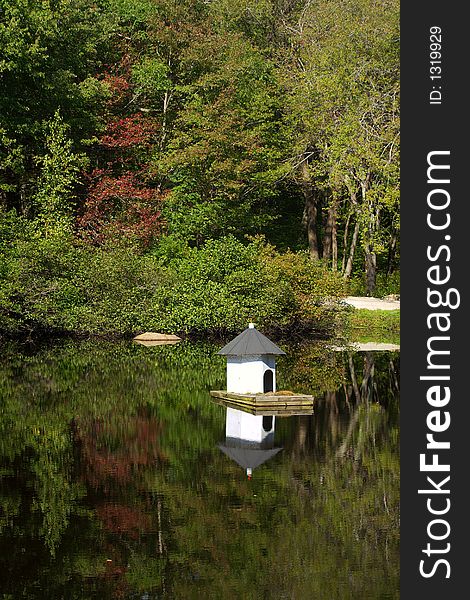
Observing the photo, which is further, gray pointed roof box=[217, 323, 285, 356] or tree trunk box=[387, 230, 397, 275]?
tree trunk box=[387, 230, 397, 275]

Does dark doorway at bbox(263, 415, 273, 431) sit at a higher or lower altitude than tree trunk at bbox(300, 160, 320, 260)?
lower

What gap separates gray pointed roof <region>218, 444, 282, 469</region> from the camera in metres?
11.1

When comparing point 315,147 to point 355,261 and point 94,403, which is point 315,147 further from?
point 94,403

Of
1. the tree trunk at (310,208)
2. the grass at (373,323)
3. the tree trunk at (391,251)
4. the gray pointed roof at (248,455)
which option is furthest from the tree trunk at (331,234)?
the gray pointed roof at (248,455)

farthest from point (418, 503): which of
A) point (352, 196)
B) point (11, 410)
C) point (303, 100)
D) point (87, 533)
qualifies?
point (303, 100)

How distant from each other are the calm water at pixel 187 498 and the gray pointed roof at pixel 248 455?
0.06 m

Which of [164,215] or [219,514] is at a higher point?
[164,215]

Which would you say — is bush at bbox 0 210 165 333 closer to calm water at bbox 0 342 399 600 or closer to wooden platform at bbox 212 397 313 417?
calm water at bbox 0 342 399 600

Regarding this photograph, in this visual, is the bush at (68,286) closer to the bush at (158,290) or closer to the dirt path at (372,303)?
the bush at (158,290)

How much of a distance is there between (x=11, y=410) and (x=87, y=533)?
6.97m

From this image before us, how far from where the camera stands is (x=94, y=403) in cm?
1581

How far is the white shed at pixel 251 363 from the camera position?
49.6 feet

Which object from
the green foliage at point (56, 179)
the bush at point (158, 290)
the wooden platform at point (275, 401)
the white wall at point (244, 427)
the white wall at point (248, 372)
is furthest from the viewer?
the green foliage at point (56, 179)

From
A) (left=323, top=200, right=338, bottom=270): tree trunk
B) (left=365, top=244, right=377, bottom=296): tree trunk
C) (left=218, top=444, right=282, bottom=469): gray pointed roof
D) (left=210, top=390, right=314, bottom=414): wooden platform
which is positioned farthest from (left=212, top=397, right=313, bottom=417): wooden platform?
(left=323, top=200, right=338, bottom=270): tree trunk
